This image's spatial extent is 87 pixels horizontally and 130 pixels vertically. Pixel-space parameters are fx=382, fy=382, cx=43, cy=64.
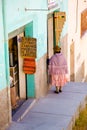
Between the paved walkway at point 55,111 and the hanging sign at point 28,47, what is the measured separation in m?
1.49

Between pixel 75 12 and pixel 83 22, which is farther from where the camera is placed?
pixel 83 22

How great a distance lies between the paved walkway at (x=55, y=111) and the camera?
8.91 metres

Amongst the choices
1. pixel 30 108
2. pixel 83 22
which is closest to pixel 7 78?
pixel 30 108

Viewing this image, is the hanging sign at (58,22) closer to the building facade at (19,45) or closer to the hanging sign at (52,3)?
the building facade at (19,45)

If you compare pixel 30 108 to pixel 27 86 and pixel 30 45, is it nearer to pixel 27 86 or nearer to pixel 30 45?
pixel 27 86

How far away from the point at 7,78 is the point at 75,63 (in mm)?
8695

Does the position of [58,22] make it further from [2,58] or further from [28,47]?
[2,58]

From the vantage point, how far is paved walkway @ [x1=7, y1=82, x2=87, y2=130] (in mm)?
8914

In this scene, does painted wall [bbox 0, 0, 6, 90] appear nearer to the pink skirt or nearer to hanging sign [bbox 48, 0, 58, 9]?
the pink skirt

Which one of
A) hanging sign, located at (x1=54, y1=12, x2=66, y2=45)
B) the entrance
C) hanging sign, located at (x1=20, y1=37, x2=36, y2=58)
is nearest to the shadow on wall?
hanging sign, located at (x1=54, y1=12, x2=66, y2=45)

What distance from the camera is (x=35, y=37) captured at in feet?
34.5

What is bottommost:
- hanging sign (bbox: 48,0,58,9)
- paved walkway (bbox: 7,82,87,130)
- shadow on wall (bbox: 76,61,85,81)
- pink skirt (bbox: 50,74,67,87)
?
paved walkway (bbox: 7,82,87,130)

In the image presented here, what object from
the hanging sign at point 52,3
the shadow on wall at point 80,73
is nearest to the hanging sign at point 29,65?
the hanging sign at point 52,3

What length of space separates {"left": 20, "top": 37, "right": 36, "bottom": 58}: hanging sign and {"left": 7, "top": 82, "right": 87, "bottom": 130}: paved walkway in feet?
4.88
